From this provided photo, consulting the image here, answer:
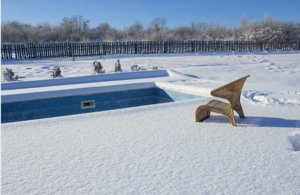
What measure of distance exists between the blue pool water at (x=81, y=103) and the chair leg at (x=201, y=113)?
213 centimetres

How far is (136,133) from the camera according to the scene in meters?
4.11

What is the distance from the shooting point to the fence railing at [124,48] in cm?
1769

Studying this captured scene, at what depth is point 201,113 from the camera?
15.1 feet

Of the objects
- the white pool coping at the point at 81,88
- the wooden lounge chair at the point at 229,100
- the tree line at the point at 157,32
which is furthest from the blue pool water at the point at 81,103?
the tree line at the point at 157,32

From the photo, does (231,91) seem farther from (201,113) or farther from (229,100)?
(201,113)

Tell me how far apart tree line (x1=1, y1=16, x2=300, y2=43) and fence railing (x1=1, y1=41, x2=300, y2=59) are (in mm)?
2417

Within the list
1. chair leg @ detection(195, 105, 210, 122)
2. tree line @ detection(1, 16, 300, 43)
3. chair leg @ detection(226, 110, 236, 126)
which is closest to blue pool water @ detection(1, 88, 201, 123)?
chair leg @ detection(195, 105, 210, 122)

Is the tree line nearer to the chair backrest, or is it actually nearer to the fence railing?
the fence railing

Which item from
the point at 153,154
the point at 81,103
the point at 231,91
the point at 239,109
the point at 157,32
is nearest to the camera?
the point at 153,154

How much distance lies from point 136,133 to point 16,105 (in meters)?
3.73

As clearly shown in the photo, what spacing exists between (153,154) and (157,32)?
33498mm

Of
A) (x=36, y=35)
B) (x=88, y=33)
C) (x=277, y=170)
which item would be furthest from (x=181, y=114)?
(x=88, y=33)

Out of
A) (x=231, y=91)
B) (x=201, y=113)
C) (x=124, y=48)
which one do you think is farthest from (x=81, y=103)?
(x=124, y=48)

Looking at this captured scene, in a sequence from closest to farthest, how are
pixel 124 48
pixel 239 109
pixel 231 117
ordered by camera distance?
1. pixel 231 117
2. pixel 239 109
3. pixel 124 48
